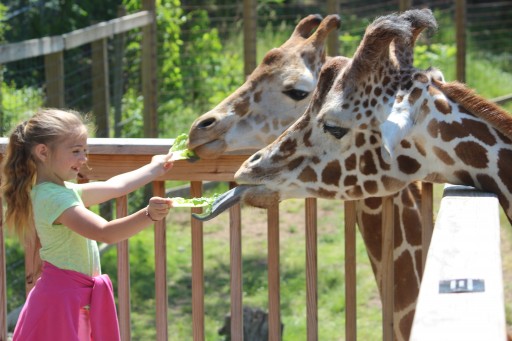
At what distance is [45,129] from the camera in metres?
3.63

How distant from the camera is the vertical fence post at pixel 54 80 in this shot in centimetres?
795

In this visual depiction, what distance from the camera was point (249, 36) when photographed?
957 centimetres

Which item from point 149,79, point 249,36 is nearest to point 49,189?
point 149,79

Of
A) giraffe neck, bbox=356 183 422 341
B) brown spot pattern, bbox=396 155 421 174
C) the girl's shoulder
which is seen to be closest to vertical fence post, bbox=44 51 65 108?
giraffe neck, bbox=356 183 422 341

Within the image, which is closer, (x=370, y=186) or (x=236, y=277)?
(x=370, y=186)

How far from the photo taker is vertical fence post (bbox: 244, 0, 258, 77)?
953 cm

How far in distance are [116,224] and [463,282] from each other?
5.47 ft

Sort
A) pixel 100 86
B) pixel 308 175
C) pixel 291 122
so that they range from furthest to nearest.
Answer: pixel 100 86 → pixel 291 122 → pixel 308 175

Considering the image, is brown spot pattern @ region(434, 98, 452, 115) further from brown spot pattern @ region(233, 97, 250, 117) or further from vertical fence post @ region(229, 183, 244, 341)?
brown spot pattern @ region(233, 97, 250, 117)

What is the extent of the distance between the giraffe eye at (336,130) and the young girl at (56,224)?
2.38ft

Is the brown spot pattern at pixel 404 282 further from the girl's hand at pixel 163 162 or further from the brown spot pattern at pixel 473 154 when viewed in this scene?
the girl's hand at pixel 163 162

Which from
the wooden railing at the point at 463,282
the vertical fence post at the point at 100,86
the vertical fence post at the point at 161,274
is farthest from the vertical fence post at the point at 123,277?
the vertical fence post at the point at 100,86

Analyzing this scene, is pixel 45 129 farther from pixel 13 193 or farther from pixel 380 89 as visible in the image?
pixel 380 89

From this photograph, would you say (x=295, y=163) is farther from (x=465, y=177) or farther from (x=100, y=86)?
(x=100, y=86)
